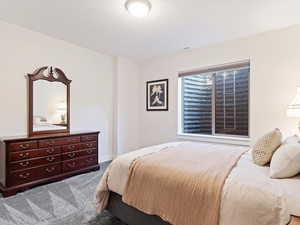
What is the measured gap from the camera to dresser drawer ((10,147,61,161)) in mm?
2596

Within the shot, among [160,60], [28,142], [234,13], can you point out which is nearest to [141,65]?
[160,60]

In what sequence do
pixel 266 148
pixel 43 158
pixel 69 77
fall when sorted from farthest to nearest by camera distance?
pixel 69 77
pixel 43 158
pixel 266 148

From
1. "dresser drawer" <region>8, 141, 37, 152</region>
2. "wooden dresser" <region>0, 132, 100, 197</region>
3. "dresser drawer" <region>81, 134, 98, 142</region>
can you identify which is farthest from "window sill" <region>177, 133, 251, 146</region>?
"dresser drawer" <region>8, 141, 37, 152</region>

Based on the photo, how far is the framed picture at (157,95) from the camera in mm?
4359

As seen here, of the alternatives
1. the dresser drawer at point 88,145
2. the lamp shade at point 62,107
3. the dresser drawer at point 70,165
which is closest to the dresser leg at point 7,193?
the dresser drawer at point 70,165

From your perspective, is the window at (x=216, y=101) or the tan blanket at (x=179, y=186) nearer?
the tan blanket at (x=179, y=186)

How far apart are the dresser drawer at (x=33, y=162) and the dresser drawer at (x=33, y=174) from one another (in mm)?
56

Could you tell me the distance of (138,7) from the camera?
2268 millimetres

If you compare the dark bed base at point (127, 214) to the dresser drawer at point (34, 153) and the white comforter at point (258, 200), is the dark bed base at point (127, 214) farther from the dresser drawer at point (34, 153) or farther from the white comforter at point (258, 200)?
the dresser drawer at point (34, 153)

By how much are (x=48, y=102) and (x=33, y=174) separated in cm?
122

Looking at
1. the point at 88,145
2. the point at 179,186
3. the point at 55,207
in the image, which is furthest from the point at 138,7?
the point at 55,207

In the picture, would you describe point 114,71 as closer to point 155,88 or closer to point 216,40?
point 155,88

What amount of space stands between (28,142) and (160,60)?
10.2ft

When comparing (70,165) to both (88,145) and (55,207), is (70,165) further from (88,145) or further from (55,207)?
(55,207)
